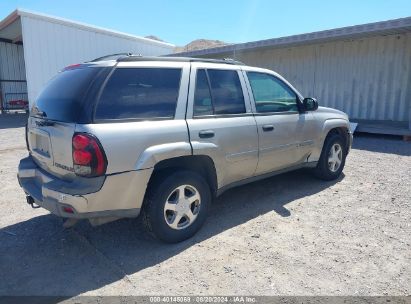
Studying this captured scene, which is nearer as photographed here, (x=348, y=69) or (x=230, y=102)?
(x=230, y=102)

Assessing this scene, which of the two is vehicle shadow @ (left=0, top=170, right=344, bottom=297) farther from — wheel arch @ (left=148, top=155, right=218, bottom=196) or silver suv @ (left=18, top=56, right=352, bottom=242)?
wheel arch @ (left=148, top=155, right=218, bottom=196)

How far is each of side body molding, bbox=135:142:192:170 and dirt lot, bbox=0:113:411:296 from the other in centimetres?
96

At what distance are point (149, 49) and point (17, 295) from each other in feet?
63.8

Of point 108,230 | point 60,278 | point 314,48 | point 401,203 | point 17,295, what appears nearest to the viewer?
point 17,295

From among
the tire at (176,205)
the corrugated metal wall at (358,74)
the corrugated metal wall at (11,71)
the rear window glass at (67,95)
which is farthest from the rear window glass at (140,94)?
the corrugated metal wall at (11,71)

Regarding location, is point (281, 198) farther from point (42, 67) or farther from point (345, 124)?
point (42, 67)

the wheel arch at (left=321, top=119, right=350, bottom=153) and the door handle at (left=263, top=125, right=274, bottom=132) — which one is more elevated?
the door handle at (left=263, top=125, right=274, bottom=132)

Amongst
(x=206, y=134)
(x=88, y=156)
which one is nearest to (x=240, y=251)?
(x=206, y=134)

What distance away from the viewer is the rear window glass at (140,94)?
2.96m

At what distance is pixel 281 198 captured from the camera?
15.8 ft

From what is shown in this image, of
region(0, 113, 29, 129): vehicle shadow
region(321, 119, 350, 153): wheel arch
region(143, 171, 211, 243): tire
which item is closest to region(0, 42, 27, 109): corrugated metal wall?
region(0, 113, 29, 129): vehicle shadow

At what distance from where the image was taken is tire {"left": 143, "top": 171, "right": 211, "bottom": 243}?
3203mm

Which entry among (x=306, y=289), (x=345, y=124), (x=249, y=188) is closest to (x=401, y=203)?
(x=345, y=124)

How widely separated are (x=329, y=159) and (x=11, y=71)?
887 inches
